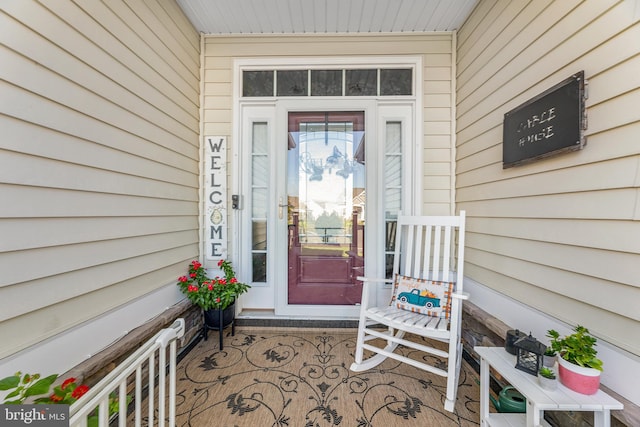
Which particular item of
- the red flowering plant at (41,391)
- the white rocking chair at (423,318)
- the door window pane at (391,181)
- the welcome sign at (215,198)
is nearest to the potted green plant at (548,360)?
the white rocking chair at (423,318)

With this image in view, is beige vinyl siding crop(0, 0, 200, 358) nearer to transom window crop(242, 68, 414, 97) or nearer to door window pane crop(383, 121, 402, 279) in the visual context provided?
transom window crop(242, 68, 414, 97)

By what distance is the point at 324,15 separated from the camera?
2.15 m

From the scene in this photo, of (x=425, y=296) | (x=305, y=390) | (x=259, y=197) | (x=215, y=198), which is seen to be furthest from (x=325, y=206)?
(x=305, y=390)

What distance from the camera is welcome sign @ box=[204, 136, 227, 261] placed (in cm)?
240

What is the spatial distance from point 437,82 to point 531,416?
7.91 feet

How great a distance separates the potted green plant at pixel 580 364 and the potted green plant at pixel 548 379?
50 mm

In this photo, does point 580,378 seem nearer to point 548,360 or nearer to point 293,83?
point 548,360

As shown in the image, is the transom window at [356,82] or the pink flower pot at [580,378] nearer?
the pink flower pot at [580,378]

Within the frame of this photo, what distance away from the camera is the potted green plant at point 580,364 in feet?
3.28

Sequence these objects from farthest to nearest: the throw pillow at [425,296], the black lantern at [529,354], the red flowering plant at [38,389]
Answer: the throw pillow at [425,296] < the black lantern at [529,354] < the red flowering plant at [38,389]

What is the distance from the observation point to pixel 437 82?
237 cm

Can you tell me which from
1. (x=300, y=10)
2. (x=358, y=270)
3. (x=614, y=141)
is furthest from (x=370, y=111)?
(x=614, y=141)

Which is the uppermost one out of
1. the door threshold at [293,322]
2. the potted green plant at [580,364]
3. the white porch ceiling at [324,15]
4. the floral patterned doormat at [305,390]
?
the white porch ceiling at [324,15]

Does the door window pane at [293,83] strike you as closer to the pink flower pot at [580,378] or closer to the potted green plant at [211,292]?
the potted green plant at [211,292]
